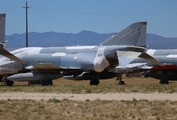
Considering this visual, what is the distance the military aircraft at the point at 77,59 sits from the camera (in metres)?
34.8

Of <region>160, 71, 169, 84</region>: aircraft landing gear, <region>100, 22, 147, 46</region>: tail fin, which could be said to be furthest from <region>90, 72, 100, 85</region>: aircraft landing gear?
<region>160, 71, 169, 84</region>: aircraft landing gear

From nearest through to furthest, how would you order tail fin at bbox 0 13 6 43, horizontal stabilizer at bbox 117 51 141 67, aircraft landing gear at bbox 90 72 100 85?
tail fin at bbox 0 13 6 43 < horizontal stabilizer at bbox 117 51 141 67 < aircraft landing gear at bbox 90 72 100 85

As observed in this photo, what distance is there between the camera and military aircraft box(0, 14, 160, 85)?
114ft

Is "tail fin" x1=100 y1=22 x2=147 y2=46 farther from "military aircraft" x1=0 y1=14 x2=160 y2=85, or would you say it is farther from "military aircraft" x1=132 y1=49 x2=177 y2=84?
"military aircraft" x1=132 y1=49 x2=177 y2=84

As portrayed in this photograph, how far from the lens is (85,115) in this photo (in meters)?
16.0

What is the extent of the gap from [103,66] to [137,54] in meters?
3.28

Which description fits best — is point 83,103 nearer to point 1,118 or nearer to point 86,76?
point 1,118

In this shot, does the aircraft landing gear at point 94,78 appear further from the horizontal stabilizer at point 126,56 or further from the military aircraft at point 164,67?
the military aircraft at point 164,67

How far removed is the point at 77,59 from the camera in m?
36.1

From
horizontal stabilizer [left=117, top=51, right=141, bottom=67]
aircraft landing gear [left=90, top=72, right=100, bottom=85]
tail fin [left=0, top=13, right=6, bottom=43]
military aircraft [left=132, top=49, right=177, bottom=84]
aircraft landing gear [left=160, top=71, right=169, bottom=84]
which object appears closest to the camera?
tail fin [left=0, top=13, right=6, bottom=43]

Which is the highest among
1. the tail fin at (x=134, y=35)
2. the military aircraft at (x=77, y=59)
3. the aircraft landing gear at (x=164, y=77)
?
the tail fin at (x=134, y=35)

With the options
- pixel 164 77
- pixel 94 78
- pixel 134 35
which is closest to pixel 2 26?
pixel 134 35

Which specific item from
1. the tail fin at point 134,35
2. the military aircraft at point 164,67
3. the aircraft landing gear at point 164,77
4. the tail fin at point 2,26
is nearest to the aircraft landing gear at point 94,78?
the tail fin at point 134,35

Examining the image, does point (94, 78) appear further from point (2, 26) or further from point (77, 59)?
point (2, 26)
